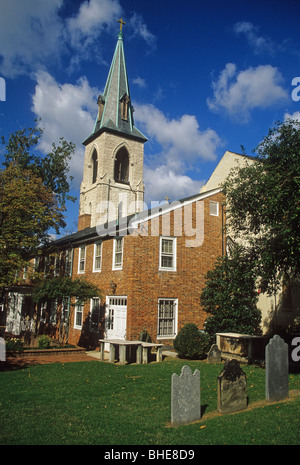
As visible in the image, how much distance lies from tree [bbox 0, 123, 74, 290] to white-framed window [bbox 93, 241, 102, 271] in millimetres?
3710

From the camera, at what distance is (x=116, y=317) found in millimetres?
17703

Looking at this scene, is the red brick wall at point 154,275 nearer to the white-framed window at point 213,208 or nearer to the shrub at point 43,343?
the white-framed window at point 213,208

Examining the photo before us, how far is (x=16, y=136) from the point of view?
104 feet

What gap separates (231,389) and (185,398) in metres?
1.30

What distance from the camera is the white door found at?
1711 cm

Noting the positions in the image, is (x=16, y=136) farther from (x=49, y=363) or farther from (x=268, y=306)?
(x=268, y=306)

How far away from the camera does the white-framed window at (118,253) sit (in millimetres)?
18141

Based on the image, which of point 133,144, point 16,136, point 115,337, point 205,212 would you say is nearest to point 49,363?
point 115,337

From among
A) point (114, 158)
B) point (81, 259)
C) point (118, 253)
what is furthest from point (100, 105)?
point (118, 253)

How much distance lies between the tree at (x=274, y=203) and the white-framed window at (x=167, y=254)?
15.8ft

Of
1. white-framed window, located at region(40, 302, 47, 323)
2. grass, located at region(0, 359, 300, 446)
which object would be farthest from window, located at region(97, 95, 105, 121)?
grass, located at region(0, 359, 300, 446)

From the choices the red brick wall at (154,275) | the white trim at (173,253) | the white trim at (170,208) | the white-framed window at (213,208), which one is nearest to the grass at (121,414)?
the red brick wall at (154,275)

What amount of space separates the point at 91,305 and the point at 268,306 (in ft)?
33.6

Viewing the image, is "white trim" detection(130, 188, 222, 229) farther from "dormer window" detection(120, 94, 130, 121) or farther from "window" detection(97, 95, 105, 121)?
"window" detection(97, 95, 105, 121)
